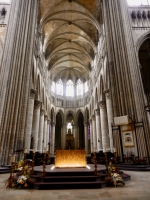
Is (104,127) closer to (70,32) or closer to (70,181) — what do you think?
(70,181)

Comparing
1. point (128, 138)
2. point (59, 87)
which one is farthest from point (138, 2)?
point (59, 87)

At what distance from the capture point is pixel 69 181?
5.31m

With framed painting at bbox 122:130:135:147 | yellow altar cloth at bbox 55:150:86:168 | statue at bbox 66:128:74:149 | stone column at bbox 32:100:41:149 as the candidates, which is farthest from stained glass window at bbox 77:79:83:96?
yellow altar cloth at bbox 55:150:86:168

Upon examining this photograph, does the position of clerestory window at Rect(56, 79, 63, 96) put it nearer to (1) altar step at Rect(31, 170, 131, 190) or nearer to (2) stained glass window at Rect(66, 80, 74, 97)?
(2) stained glass window at Rect(66, 80, 74, 97)

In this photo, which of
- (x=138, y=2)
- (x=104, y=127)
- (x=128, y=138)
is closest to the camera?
(x=128, y=138)

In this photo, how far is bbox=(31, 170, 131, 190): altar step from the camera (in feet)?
15.8

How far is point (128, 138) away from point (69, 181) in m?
7.97

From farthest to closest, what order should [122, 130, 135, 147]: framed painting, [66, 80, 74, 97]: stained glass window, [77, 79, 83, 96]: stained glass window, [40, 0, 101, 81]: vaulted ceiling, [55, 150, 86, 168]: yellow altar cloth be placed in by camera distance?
[66, 80, 74, 97]: stained glass window
[77, 79, 83, 96]: stained glass window
[40, 0, 101, 81]: vaulted ceiling
[122, 130, 135, 147]: framed painting
[55, 150, 86, 168]: yellow altar cloth

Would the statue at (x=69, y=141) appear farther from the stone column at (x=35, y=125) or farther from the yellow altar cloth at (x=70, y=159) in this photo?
the yellow altar cloth at (x=70, y=159)

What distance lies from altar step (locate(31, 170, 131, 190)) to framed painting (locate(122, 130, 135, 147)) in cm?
610

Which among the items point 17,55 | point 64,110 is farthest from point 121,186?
point 64,110

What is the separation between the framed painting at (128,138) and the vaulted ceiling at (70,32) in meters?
16.4

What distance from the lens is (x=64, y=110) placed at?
34719 millimetres

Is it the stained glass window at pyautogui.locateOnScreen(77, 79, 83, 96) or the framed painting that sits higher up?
the stained glass window at pyautogui.locateOnScreen(77, 79, 83, 96)
